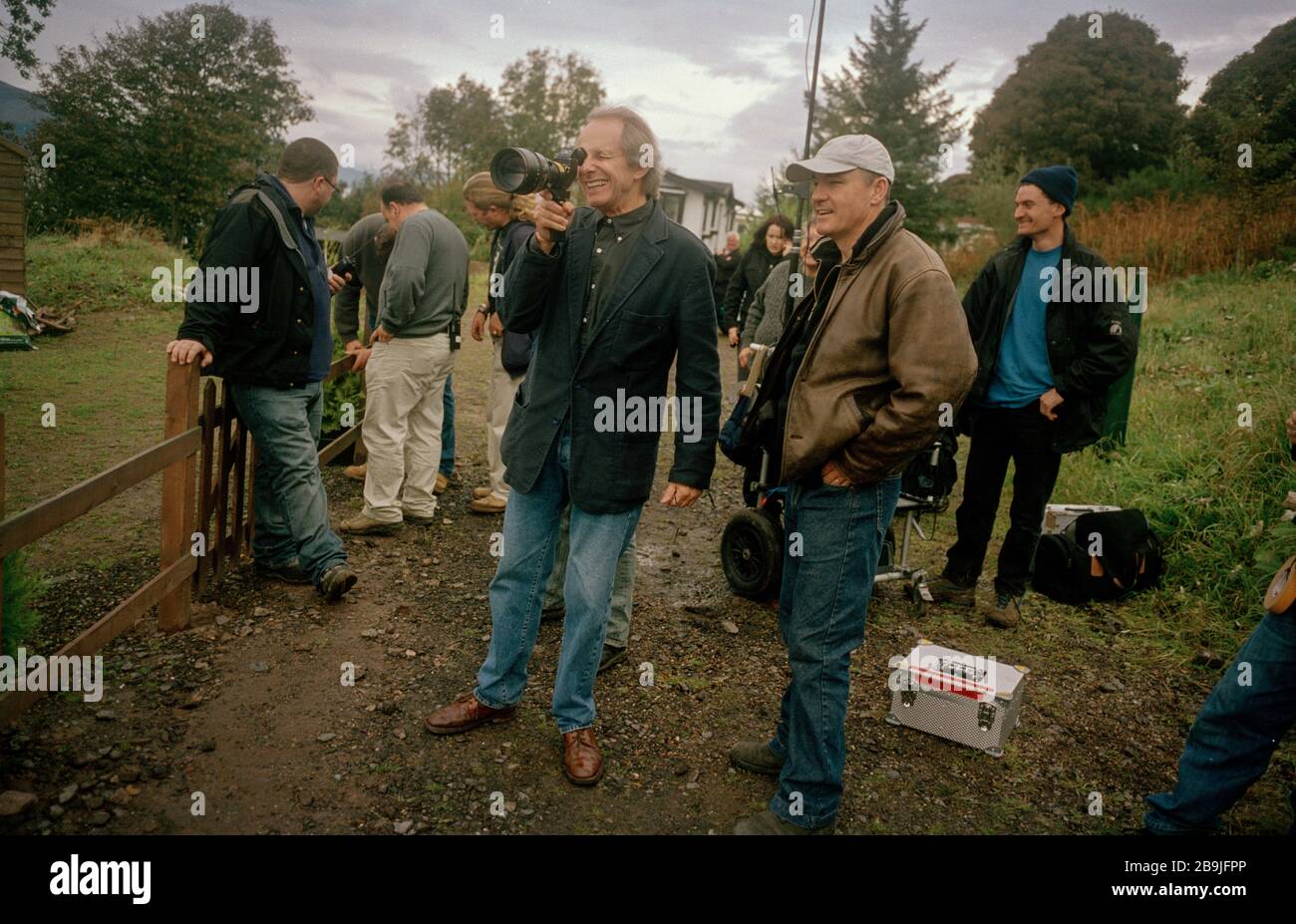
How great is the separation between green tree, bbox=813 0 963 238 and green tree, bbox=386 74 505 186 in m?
31.1

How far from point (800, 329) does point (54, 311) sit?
12953 millimetres

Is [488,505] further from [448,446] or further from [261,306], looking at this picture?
[261,306]

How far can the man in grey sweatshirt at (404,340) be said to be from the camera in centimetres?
511

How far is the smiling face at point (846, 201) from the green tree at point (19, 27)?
12.1 metres

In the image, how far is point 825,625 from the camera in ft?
8.57

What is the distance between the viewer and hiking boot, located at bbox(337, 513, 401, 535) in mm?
5227

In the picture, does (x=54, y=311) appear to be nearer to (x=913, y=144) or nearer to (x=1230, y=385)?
(x=1230, y=385)

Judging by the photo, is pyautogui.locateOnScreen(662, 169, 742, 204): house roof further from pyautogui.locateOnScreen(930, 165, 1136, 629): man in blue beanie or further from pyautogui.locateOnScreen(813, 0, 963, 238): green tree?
pyautogui.locateOnScreen(930, 165, 1136, 629): man in blue beanie

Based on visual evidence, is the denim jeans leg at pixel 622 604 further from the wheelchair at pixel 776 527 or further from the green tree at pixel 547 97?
the green tree at pixel 547 97

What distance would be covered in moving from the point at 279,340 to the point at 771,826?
311cm

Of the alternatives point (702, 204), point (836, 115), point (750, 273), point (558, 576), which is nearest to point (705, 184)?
point (702, 204)

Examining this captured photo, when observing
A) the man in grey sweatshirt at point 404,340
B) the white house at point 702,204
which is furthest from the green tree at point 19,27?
the white house at point 702,204

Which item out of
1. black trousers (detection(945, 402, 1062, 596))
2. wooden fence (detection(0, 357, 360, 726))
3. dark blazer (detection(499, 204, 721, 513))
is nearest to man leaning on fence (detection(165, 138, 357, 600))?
wooden fence (detection(0, 357, 360, 726))
